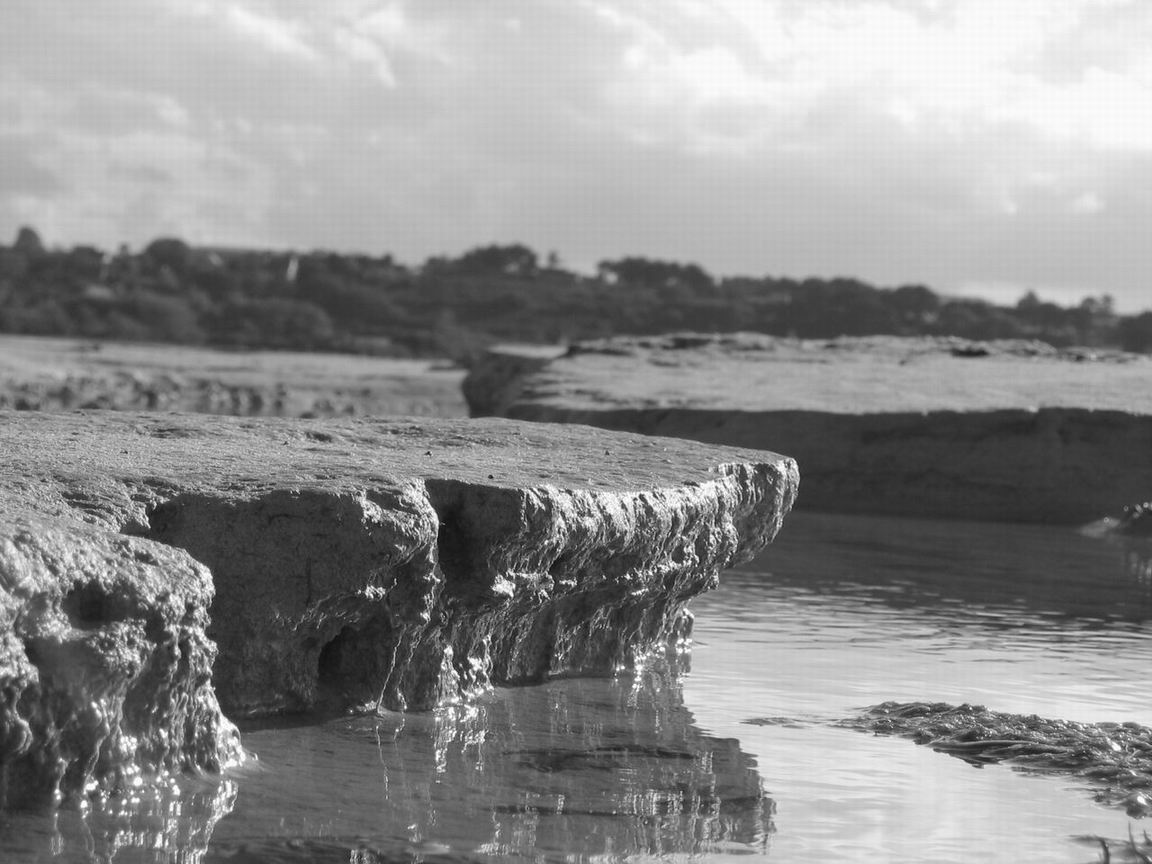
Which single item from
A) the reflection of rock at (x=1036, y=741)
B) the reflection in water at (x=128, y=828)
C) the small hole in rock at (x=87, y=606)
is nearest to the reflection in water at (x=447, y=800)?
the reflection in water at (x=128, y=828)

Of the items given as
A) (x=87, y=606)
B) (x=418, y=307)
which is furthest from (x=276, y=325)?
(x=87, y=606)

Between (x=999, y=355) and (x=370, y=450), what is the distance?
12664 millimetres

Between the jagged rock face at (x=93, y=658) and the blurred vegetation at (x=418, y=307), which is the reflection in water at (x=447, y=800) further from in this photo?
the blurred vegetation at (x=418, y=307)

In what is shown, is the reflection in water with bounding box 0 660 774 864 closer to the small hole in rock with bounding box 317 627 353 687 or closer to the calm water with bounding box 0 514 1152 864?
the calm water with bounding box 0 514 1152 864

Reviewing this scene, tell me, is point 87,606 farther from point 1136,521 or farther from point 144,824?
point 1136,521

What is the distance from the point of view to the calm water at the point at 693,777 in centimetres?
378

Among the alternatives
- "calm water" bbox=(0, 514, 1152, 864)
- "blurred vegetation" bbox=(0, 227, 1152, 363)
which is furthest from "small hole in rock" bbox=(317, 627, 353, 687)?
"blurred vegetation" bbox=(0, 227, 1152, 363)

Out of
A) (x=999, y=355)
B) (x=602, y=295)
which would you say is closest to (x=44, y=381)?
(x=999, y=355)

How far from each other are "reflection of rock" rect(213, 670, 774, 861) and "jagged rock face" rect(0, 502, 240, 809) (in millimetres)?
317

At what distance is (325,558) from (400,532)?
0.23 m

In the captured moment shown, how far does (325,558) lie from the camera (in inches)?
179

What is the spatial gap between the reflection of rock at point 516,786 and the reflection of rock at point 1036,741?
2.20 feet

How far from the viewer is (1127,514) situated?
13031 mm

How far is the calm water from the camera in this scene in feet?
12.4
